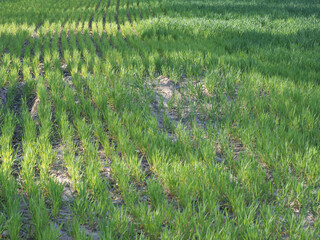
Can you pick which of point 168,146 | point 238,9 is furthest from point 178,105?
point 238,9

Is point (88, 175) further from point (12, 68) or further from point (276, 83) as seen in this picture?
point (12, 68)

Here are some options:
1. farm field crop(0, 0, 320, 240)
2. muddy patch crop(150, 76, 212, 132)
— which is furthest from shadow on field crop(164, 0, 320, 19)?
muddy patch crop(150, 76, 212, 132)

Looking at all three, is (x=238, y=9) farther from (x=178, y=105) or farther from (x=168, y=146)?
(x=168, y=146)

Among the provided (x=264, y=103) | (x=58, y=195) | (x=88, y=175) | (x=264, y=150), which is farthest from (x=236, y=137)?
(x=58, y=195)

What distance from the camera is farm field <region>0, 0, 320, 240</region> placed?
197cm

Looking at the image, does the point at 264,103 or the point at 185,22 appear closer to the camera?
the point at 264,103

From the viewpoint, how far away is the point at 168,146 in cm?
288

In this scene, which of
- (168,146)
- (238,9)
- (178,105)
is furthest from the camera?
(238,9)

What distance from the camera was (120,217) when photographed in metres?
1.98

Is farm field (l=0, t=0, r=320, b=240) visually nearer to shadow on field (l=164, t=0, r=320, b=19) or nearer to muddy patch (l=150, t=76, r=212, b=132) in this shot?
muddy patch (l=150, t=76, r=212, b=132)

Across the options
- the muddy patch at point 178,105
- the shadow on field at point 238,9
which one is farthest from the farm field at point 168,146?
the shadow on field at point 238,9

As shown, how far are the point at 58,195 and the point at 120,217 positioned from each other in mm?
480

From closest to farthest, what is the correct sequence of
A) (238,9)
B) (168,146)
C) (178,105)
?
(168,146) → (178,105) → (238,9)

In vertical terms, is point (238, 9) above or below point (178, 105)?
above
